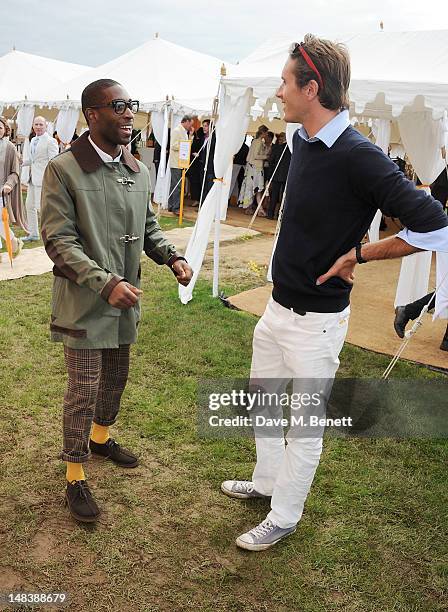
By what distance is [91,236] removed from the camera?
8.50 ft

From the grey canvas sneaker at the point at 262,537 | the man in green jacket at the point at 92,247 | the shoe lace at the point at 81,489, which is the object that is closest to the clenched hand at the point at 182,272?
the man in green jacket at the point at 92,247

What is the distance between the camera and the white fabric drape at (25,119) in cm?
1684

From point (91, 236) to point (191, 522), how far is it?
1503 mm

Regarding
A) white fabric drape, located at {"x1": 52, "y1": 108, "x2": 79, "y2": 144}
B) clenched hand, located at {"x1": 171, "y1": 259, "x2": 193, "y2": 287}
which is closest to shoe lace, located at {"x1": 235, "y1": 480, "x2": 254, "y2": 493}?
clenched hand, located at {"x1": 171, "y1": 259, "x2": 193, "y2": 287}

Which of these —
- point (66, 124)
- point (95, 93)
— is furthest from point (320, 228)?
point (66, 124)

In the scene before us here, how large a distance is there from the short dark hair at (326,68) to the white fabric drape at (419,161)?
4517 millimetres

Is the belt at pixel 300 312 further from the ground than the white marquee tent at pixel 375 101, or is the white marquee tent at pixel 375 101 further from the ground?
the white marquee tent at pixel 375 101

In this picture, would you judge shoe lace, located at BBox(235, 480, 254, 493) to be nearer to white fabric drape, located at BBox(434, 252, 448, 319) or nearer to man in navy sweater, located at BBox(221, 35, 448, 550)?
man in navy sweater, located at BBox(221, 35, 448, 550)

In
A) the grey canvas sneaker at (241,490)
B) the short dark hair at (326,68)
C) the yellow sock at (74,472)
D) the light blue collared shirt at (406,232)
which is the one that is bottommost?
the grey canvas sneaker at (241,490)

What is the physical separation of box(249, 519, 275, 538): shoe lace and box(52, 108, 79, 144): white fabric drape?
14.7 metres

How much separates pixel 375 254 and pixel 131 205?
1.15 m

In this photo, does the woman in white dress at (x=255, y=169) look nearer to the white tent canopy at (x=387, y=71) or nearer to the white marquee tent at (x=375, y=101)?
the white tent canopy at (x=387, y=71)

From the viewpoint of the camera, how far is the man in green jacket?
8.20 feet

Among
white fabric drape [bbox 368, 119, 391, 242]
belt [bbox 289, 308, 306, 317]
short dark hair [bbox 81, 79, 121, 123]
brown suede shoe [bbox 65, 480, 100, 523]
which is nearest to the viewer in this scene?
belt [bbox 289, 308, 306, 317]
